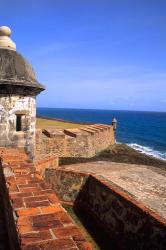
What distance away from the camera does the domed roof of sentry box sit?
579 cm

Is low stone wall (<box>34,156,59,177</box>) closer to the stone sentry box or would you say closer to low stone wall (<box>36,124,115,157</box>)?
the stone sentry box

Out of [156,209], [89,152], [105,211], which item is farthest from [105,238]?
[89,152]

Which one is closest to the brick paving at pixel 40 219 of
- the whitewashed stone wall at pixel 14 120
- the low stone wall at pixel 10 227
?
the low stone wall at pixel 10 227

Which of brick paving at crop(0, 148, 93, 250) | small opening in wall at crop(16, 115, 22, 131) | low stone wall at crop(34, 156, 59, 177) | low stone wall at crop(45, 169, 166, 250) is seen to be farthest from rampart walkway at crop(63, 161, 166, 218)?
brick paving at crop(0, 148, 93, 250)

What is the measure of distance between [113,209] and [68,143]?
11.9 meters

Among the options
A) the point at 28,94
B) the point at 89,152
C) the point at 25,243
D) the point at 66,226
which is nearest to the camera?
the point at 25,243

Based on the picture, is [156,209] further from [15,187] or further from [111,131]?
[111,131]

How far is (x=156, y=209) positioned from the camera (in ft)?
23.2

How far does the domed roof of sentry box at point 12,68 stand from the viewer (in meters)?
5.79

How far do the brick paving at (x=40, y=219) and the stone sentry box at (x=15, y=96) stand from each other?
2501 millimetres

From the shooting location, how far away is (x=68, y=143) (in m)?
19.5

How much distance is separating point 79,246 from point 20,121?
4.40 metres

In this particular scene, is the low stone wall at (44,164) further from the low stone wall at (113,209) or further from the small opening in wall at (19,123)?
the small opening in wall at (19,123)

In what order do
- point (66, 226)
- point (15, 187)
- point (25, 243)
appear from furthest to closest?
1. point (15, 187)
2. point (66, 226)
3. point (25, 243)
